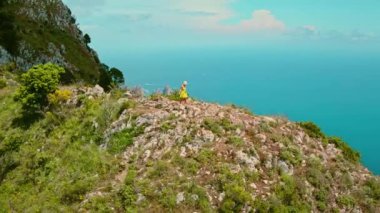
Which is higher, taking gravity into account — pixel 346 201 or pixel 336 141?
pixel 336 141

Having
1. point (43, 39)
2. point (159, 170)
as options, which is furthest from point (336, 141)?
point (43, 39)

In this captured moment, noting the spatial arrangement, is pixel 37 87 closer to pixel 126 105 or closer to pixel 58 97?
pixel 58 97

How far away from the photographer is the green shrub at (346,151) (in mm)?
23625

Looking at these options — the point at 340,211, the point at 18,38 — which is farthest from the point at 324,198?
the point at 18,38

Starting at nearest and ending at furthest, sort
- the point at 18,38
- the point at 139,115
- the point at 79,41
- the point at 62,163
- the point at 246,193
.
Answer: the point at 246,193, the point at 62,163, the point at 139,115, the point at 18,38, the point at 79,41

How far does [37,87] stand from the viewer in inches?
1009

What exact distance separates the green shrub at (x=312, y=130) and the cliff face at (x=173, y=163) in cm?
9

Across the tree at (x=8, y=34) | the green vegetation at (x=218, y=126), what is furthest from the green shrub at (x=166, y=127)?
the tree at (x=8, y=34)

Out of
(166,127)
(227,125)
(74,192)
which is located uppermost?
(227,125)

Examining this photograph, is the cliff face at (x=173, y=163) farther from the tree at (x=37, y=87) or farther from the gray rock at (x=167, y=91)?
the tree at (x=37, y=87)

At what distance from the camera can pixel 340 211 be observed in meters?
19.5

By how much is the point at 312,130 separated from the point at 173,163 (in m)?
10.3

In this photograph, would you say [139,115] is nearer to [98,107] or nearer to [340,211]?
[98,107]

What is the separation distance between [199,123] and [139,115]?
3.61 metres
